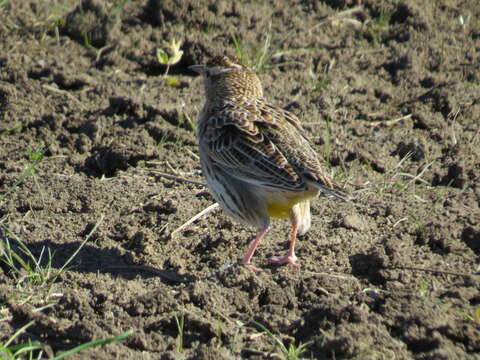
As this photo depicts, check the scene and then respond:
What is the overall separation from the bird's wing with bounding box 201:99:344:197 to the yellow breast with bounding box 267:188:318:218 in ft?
0.44

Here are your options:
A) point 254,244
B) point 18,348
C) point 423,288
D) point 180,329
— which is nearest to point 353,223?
point 254,244

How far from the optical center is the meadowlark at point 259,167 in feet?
22.9

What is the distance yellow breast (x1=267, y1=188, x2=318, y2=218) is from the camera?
6.99 metres

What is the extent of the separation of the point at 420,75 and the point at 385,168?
6.29 feet

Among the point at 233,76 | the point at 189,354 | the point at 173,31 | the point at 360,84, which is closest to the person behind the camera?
the point at 189,354

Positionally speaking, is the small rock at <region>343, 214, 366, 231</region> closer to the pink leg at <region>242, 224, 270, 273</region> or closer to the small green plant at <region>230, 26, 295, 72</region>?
the pink leg at <region>242, 224, 270, 273</region>

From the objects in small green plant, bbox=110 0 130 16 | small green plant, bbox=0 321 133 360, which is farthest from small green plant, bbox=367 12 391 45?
small green plant, bbox=0 321 133 360

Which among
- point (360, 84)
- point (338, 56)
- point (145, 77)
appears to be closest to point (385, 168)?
point (360, 84)

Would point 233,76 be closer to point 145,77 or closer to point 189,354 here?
point 145,77

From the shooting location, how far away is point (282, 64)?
33.2ft

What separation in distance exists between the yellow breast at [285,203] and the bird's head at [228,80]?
1.21 m

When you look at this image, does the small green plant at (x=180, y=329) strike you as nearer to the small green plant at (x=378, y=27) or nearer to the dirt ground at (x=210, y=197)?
the dirt ground at (x=210, y=197)

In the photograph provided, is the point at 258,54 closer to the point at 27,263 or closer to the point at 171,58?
the point at 171,58

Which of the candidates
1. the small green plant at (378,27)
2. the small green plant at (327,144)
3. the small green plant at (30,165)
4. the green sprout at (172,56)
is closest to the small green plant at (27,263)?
the small green plant at (30,165)
